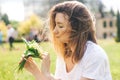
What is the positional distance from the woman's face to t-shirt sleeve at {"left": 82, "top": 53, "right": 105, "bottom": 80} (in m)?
0.33

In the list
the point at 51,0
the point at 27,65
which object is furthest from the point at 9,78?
the point at 51,0

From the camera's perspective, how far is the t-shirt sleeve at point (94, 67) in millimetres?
4227

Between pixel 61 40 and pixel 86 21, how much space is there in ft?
1.11

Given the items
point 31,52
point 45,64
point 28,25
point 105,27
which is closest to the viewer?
point 45,64

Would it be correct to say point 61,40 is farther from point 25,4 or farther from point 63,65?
point 25,4

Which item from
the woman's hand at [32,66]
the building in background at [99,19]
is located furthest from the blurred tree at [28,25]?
the woman's hand at [32,66]

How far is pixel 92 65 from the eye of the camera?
4254 millimetres

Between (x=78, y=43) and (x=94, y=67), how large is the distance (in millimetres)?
282

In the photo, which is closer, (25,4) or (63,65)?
(63,65)

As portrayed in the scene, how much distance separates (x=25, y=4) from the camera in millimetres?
105250

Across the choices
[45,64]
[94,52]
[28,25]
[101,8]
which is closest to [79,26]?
[94,52]

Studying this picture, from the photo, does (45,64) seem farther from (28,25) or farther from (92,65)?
(28,25)

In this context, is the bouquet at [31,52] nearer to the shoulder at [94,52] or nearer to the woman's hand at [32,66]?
the woman's hand at [32,66]

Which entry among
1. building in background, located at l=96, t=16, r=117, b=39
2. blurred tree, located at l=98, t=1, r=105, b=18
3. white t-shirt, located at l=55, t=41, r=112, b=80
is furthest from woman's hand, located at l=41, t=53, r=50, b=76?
blurred tree, located at l=98, t=1, r=105, b=18
